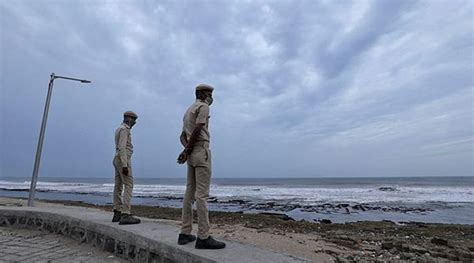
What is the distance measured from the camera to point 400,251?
7070mm

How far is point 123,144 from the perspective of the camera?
4.86 m

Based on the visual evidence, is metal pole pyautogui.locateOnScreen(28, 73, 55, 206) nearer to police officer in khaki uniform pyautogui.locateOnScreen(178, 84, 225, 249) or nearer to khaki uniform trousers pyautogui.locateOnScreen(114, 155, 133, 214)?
khaki uniform trousers pyautogui.locateOnScreen(114, 155, 133, 214)

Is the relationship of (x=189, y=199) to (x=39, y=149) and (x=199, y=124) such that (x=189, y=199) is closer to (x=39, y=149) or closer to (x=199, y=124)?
(x=199, y=124)

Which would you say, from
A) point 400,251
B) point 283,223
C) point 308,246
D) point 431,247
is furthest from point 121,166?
point 283,223

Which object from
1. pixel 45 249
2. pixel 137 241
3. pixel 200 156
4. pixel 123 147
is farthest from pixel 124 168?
pixel 200 156

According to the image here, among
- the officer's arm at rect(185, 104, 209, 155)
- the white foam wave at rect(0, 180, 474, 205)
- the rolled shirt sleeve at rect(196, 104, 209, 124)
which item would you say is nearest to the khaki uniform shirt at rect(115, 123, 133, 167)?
the officer's arm at rect(185, 104, 209, 155)

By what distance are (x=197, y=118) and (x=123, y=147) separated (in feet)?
6.37

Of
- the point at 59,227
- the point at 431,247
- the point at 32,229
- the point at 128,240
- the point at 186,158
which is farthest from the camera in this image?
the point at 431,247

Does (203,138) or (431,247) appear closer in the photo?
(203,138)

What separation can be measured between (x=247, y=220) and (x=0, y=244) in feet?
29.4

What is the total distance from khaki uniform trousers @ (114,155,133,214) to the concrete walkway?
36 cm

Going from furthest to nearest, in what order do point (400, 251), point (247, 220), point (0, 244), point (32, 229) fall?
1. point (247, 220)
2. point (400, 251)
3. point (32, 229)
4. point (0, 244)

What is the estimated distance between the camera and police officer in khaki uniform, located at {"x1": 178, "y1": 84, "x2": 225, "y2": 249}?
11.0 ft

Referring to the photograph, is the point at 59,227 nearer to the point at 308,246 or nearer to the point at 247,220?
the point at 308,246
